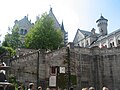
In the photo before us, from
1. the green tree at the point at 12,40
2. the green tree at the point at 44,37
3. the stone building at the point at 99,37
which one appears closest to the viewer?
the green tree at the point at 44,37

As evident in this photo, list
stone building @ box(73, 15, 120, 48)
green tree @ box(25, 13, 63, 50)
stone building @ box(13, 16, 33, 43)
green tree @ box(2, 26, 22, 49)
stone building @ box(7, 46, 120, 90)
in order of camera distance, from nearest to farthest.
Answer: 1. stone building @ box(7, 46, 120, 90)
2. green tree @ box(25, 13, 63, 50)
3. green tree @ box(2, 26, 22, 49)
4. stone building @ box(73, 15, 120, 48)
5. stone building @ box(13, 16, 33, 43)

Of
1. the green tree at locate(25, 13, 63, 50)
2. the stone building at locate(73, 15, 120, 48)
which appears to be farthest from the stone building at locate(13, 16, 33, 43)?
the green tree at locate(25, 13, 63, 50)

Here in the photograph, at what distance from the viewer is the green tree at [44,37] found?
129ft

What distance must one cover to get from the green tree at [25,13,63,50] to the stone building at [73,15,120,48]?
14841 millimetres

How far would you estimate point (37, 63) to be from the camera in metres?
26.2

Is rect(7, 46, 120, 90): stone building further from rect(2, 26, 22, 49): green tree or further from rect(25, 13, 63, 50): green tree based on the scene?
rect(2, 26, 22, 49): green tree

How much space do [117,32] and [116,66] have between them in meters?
24.5

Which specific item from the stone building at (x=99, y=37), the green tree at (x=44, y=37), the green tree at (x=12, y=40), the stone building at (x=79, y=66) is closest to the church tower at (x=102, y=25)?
the stone building at (x=99, y=37)

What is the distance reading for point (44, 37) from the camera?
39.8 metres

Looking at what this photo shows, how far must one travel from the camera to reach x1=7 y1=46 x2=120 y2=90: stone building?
2525cm

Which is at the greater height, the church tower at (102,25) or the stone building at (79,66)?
the church tower at (102,25)

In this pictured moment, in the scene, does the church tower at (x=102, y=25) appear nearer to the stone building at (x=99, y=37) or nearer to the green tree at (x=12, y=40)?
the stone building at (x=99, y=37)

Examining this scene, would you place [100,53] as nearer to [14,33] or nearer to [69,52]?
[69,52]

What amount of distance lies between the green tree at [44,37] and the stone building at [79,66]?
1149 cm
